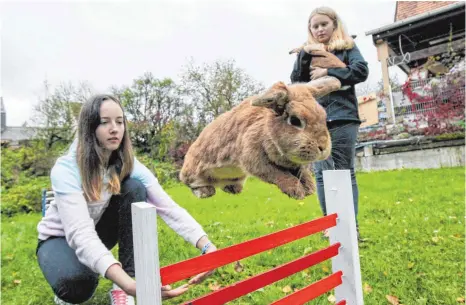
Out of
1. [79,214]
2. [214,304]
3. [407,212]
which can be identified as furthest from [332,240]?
[407,212]

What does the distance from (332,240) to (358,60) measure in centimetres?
74

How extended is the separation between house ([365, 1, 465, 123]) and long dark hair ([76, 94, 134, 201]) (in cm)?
71

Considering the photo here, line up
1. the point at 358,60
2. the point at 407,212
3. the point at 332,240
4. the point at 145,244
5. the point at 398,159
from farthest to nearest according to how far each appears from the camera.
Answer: the point at 407,212, the point at 332,240, the point at 398,159, the point at 358,60, the point at 145,244

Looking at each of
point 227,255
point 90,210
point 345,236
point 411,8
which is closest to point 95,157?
point 90,210

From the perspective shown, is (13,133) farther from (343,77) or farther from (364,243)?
(364,243)

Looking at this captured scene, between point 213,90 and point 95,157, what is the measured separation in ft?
1.04

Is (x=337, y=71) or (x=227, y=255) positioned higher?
(x=337, y=71)

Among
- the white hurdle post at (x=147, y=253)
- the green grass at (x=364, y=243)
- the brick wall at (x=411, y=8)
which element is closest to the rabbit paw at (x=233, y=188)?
the green grass at (x=364, y=243)

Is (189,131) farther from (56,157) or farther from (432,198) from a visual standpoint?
(432,198)

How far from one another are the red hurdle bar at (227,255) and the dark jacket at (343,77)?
14.1 inches

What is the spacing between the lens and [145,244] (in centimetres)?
72

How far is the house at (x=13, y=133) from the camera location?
2.50 feet

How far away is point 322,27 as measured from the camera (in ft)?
2.78

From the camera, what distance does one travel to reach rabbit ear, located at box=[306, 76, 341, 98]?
72cm
